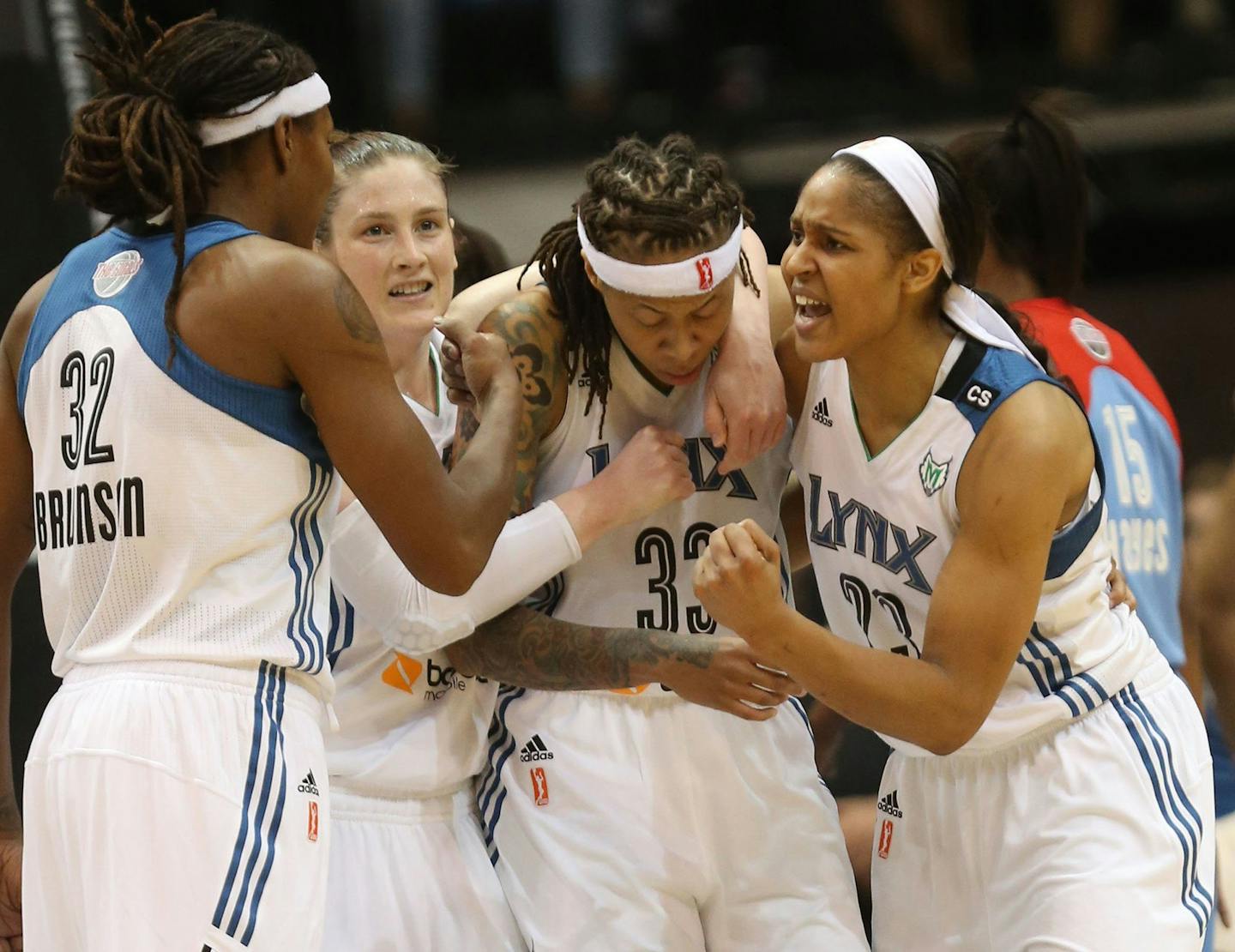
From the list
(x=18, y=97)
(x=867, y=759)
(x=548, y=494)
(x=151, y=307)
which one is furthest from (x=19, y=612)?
(x=867, y=759)

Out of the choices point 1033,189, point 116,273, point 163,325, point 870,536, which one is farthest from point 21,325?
point 1033,189

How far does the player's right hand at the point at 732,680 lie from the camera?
10.8 feet

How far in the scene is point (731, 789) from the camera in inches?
141

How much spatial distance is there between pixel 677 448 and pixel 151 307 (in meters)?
1.21

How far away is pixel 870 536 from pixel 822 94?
5.84 meters

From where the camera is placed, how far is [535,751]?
364cm

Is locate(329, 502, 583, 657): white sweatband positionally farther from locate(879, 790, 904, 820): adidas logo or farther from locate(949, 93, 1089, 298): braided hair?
locate(949, 93, 1089, 298): braided hair

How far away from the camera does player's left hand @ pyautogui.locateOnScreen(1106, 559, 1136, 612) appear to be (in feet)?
11.7

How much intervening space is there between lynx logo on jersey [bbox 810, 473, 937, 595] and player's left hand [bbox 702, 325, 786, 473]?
0.64 feet

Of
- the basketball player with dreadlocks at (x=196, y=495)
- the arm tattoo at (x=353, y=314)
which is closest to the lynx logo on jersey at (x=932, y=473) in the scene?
Result: the basketball player with dreadlocks at (x=196, y=495)

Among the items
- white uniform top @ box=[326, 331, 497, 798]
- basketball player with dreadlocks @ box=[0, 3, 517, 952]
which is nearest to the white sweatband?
white uniform top @ box=[326, 331, 497, 798]

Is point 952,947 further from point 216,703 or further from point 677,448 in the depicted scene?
point 216,703

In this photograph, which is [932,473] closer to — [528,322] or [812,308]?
[812,308]

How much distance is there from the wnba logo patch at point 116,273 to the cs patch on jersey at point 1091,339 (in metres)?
2.73
